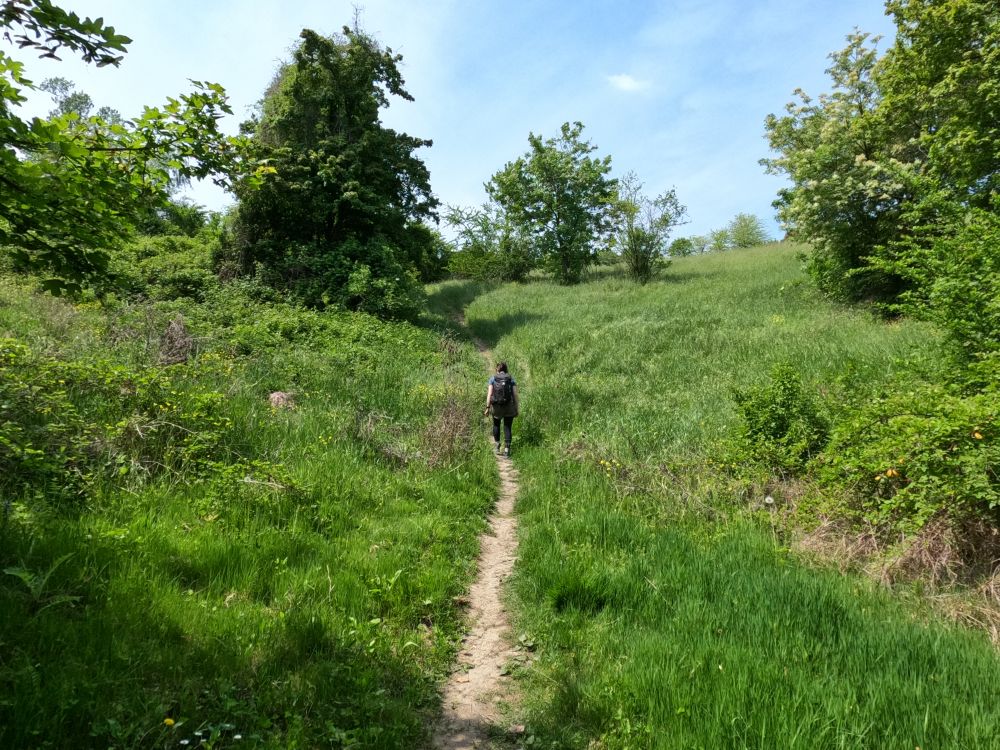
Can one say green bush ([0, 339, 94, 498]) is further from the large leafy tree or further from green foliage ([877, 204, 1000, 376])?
the large leafy tree

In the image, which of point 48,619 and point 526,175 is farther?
point 526,175

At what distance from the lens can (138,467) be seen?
5164 millimetres

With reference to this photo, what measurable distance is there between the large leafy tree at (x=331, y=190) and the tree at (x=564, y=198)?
1552 cm

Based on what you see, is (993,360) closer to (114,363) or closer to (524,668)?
(524,668)

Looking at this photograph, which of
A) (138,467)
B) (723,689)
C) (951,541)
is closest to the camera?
(723,689)

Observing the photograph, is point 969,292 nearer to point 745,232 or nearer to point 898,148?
point 898,148

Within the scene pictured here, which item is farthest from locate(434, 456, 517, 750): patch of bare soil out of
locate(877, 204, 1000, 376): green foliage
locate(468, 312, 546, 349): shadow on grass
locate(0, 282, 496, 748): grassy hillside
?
locate(468, 312, 546, 349): shadow on grass

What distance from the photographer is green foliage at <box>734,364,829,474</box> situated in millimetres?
6801

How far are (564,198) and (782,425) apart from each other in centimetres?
3012

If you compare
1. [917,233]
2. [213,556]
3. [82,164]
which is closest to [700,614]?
[213,556]

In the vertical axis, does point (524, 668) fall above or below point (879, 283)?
below

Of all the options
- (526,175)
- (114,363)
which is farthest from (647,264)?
(114,363)

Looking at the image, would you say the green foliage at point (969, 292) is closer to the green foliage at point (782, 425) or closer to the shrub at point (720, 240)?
the green foliage at point (782, 425)

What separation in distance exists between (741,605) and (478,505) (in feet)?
12.6
